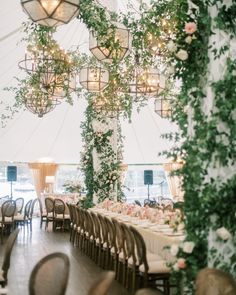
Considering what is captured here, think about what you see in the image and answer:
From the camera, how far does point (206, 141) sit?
12.6 ft

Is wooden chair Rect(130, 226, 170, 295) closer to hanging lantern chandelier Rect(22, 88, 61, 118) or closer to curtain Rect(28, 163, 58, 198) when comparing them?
hanging lantern chandelier Rect(22, 88, 61, 118)

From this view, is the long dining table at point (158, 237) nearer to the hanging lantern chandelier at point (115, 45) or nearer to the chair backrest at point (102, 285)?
→ the hanging lantern chandelier at point (115, 45)

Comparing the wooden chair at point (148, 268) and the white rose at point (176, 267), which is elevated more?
the white rose at point (176, 267)

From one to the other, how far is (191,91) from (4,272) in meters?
2.50

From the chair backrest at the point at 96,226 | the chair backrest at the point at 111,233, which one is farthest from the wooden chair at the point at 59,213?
the chair backrest at the point at 111,233

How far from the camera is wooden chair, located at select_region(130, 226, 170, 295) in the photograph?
5.49 m

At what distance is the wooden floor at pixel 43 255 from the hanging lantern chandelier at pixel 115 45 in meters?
3.17

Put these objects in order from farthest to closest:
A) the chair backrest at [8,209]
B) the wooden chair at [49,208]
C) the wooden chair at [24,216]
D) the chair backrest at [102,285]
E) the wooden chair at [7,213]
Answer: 1. the wooden chair at [49,208]
2. the wooden chair at [24,216]
3. the chair backrest at [8,209]
4. the wooden chair at [7,213]
5. the chair backrest at [102,285]

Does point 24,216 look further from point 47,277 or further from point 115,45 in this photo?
point 47,277

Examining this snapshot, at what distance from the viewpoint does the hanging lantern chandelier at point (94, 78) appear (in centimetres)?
881

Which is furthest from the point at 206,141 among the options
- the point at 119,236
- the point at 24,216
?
the point at 24,216

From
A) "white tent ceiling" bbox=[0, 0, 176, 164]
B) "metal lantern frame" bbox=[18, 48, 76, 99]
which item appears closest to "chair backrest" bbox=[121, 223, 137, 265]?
"metal lantern frame" bbox=[18, 48, 76, 99]

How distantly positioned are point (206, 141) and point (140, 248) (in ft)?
6.86

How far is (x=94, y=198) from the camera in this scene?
12188 mm
